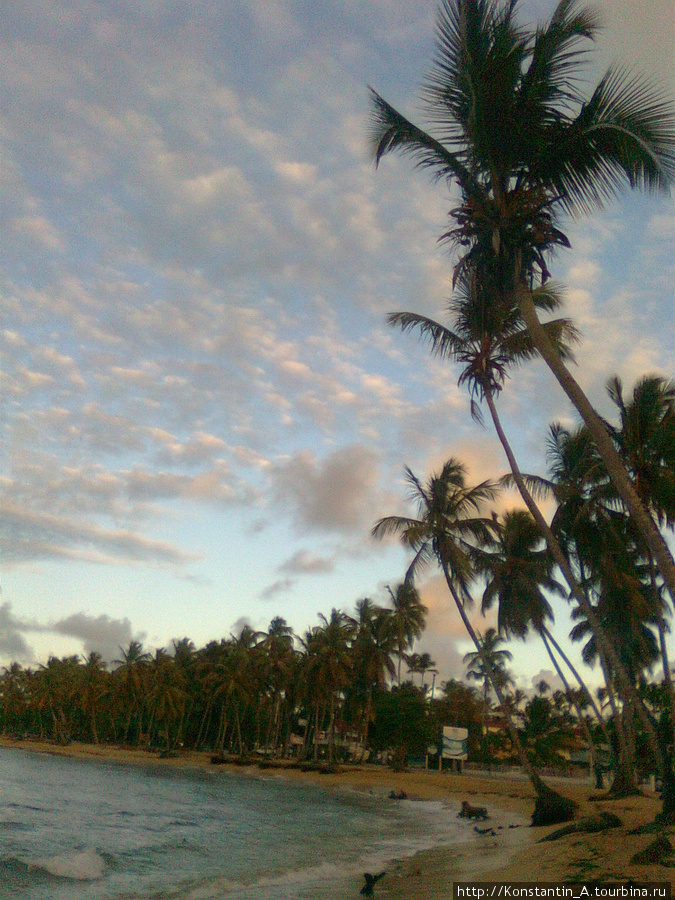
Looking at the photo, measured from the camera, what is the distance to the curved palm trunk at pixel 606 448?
860cm

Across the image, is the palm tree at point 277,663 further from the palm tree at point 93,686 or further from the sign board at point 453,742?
the palm tree at point 93,686

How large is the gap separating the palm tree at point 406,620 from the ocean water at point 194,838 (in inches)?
556

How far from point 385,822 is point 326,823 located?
257cm

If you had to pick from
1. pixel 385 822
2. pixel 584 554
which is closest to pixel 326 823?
pixel 385 822

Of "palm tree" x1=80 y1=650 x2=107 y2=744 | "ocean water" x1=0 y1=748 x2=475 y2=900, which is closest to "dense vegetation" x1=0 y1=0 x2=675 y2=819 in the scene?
"ocean water" x1=0 y1=748 x2=475 y2=900

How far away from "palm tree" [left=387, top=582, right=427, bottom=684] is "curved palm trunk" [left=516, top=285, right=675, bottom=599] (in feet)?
135

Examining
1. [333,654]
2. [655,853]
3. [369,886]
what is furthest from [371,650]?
[655,853]

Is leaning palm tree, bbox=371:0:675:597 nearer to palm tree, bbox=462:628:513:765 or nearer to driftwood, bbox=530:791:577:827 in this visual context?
driftwood, bbox=530:791:577:827

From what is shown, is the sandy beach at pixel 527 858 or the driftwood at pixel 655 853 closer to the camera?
the driftwood at pixel 655 853

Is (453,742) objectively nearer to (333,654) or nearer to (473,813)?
(333,654)

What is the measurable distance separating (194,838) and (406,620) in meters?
31.6

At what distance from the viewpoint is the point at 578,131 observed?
9.62 meters

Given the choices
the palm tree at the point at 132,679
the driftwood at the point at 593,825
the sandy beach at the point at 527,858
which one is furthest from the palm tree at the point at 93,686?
the driftwood at the point at 593,825

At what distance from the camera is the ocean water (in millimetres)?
12867
